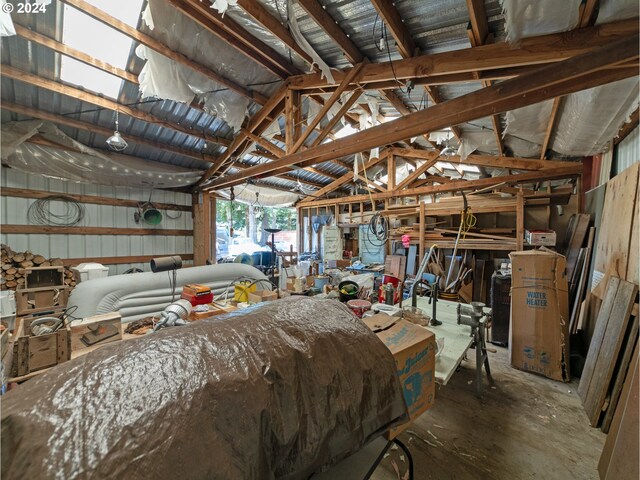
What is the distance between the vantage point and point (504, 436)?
2.01 meters

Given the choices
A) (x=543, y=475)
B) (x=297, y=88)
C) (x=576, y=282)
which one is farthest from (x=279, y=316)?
(x=576, y=282)

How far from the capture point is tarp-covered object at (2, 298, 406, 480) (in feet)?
1.68

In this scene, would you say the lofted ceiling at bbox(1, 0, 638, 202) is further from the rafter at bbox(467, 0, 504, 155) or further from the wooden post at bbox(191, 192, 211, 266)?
the wooden post at bbox(191, 192, 211, 266)

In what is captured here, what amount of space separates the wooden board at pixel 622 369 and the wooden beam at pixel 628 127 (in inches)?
72.5

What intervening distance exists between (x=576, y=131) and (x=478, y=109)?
143cm

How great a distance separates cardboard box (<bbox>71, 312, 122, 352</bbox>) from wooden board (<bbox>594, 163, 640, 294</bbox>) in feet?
15.0

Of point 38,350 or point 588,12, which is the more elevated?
point 588,12

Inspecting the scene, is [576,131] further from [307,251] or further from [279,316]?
[307,251]

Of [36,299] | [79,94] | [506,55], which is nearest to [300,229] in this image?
[79,94]

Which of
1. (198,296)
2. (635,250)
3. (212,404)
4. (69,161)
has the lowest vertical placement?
(198,296)

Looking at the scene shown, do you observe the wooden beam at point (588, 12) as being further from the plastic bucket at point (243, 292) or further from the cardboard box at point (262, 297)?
the plastic bucket at point (243, 292)

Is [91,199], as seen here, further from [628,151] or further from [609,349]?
[628,151]

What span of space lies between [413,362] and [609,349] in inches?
84.2

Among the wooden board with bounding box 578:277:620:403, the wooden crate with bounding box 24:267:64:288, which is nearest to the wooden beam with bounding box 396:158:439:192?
the wooden board with bounding box 578:277:620:403
